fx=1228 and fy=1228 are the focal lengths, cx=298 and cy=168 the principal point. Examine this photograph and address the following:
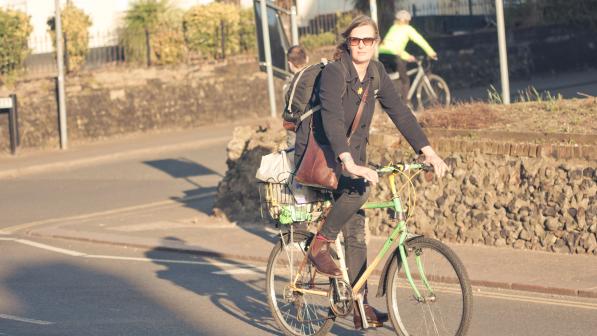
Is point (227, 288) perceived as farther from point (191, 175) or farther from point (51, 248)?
point (191, 175)

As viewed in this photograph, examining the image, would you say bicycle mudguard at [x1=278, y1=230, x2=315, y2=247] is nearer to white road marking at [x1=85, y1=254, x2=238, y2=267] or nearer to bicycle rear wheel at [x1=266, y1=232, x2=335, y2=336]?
bicycle rear wheel at [x1=266, y1=232, x2=335, y2=336]

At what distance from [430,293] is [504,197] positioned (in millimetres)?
4362

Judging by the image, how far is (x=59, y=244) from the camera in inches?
535

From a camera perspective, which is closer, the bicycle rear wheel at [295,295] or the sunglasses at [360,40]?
the sunglasses at [360,40]

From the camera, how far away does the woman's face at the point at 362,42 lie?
23.7 feet

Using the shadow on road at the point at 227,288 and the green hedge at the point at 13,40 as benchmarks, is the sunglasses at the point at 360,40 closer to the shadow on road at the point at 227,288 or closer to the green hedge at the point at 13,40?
the shadow on road at the point at 227,288

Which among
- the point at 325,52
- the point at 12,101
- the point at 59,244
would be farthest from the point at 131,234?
the point at 325,52

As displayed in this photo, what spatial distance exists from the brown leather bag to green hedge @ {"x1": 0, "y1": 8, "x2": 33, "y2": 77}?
63.9 ft

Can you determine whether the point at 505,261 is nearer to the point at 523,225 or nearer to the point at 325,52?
the point at 523,225

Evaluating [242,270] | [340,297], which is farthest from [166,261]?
[340,297]

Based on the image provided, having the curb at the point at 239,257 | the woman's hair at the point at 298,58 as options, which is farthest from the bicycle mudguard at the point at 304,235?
the woman's hair at the point at 298,58

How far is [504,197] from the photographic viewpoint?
11148 millimetres

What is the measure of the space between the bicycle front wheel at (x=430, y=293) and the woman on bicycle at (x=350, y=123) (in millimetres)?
383

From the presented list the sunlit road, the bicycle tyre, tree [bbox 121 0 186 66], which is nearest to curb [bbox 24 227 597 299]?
the sunlit road
